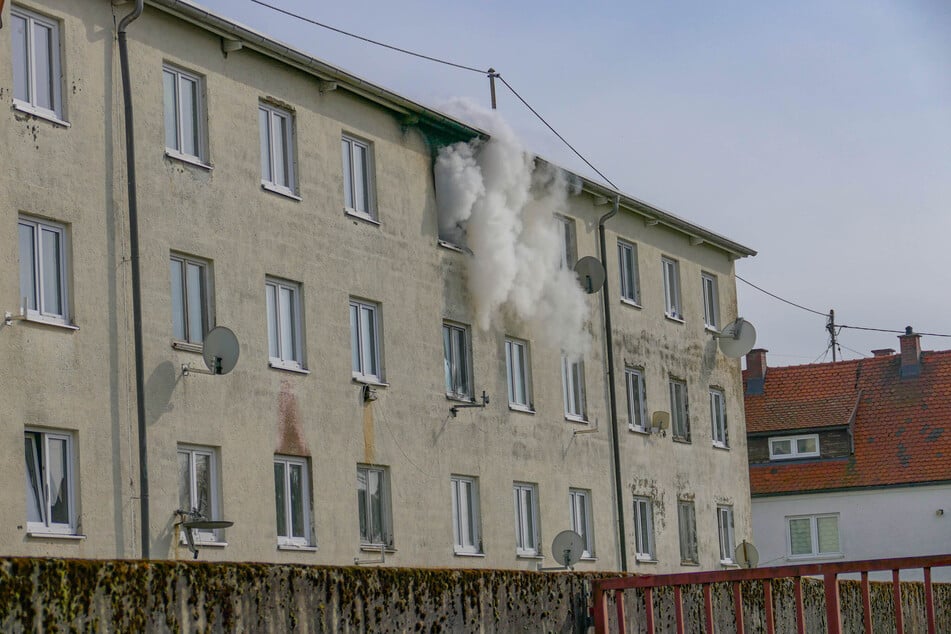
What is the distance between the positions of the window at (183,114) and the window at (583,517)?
39.6 feet

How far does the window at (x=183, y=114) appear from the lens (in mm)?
20891

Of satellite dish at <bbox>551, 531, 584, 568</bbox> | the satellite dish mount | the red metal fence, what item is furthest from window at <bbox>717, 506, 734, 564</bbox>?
the red metal fence

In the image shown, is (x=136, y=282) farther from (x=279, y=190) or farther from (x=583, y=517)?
(x=583, y=517)

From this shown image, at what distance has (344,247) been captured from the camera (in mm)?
24078

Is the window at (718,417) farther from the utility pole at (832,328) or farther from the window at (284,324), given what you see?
the utility pole at (832,328)

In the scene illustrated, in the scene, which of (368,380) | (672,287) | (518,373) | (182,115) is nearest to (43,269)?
(182,115)

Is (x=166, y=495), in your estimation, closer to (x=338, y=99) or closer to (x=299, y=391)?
(x=299, y=391)

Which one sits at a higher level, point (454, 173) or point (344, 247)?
point (454, 173)

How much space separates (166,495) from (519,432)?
9.92m

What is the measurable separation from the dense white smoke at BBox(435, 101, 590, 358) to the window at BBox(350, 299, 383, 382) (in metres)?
2.86

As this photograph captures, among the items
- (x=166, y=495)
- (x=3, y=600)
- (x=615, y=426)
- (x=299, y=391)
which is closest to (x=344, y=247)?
(x=299, y=391)

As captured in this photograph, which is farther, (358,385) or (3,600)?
(358,385)

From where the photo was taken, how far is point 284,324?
74.8 feet

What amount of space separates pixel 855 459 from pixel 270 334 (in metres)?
31.3
